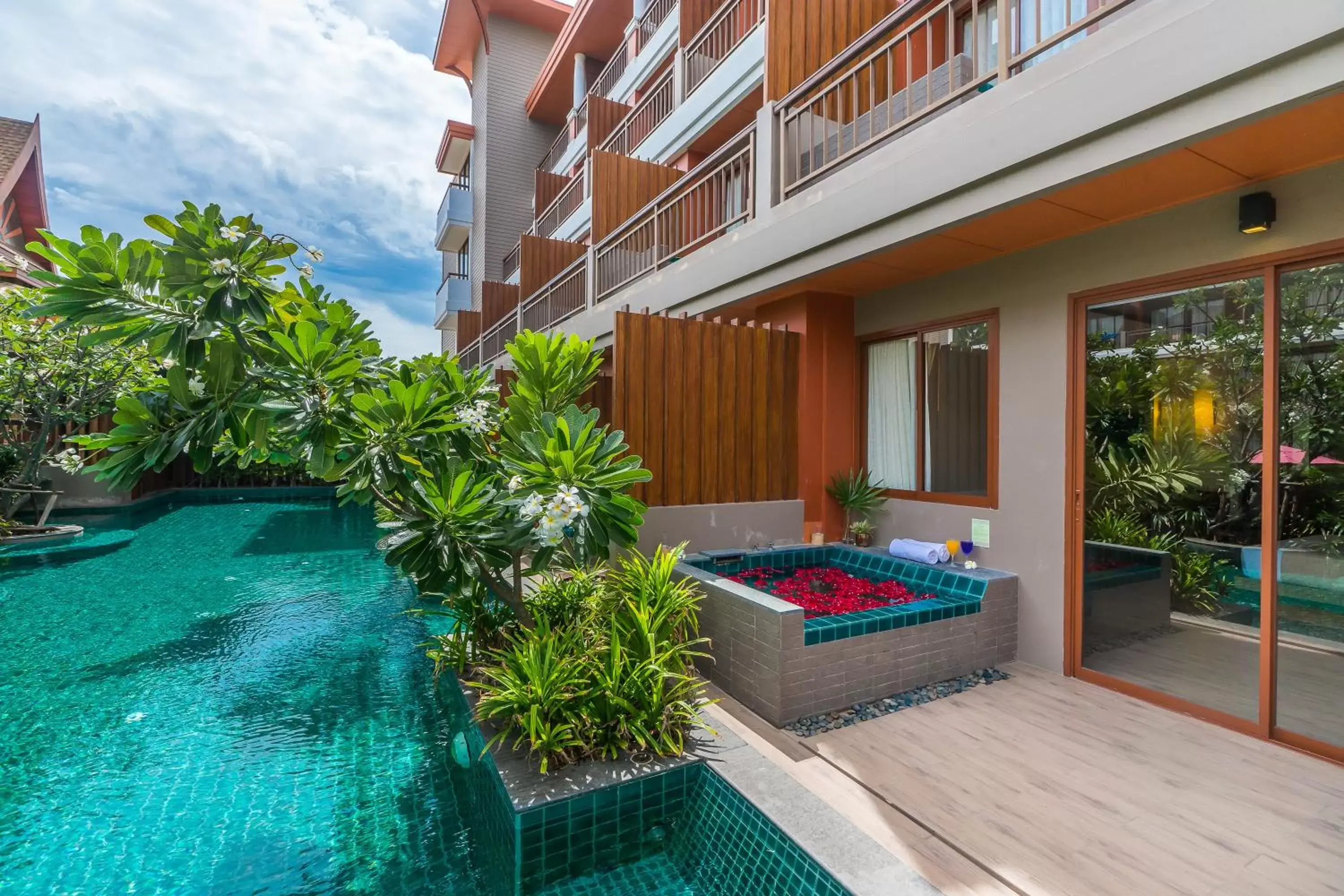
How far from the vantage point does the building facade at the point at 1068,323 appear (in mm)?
3150

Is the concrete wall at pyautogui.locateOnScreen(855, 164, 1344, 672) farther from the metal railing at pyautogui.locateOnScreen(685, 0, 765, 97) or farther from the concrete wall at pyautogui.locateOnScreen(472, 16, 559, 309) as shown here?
the concrete wall at pyautogui.locateOnScreen(472, 16, 559, 309)

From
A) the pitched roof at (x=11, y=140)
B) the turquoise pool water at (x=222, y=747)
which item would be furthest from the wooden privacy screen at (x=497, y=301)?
the pitched roof at (x=11, y=140)

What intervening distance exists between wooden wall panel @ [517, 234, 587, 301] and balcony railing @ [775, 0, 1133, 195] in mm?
7692

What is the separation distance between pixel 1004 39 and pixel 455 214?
19.7 metres

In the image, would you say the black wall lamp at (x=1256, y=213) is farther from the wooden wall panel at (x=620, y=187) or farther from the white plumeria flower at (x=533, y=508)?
the wooden wall panel at (x=620, y=187)

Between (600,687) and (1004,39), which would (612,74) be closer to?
(1004,39)

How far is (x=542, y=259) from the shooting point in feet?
43.3

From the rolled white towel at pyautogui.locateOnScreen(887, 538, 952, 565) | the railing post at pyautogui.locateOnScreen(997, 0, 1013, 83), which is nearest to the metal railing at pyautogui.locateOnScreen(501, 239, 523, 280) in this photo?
the rolled white towel at pyautogui.locateOnScreen(887, 538, 952, 565)

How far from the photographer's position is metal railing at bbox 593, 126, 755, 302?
659 cm

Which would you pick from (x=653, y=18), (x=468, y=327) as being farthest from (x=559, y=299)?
(x=468, y=327)

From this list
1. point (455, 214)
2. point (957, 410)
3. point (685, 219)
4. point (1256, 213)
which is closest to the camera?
point (1256, 213)

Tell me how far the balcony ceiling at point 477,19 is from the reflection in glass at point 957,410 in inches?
747

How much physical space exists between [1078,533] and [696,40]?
9.17 meters

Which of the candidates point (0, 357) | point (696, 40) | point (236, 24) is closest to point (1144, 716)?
point (696, 40)
